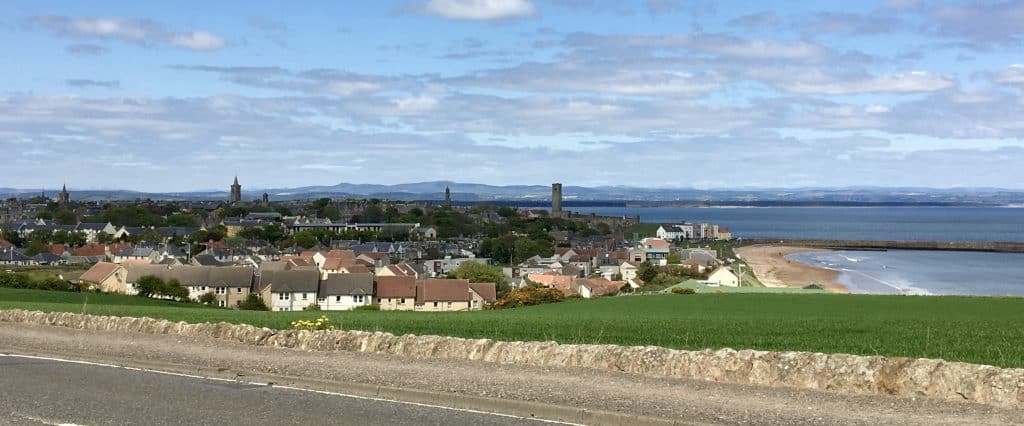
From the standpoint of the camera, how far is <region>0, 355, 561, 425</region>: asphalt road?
11781 mm

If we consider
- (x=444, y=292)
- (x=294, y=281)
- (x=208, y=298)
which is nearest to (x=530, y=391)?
(x=444, y=292)

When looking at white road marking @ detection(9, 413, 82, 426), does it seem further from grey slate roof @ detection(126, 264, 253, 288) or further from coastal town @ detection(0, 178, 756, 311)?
grey slate roof @ detection(126, 264, 253, 288)

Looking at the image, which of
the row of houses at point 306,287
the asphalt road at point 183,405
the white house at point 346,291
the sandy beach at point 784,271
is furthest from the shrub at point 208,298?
the asphalt road at point 183,405

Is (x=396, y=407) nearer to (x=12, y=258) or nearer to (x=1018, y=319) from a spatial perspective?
(x=1018, y=319)

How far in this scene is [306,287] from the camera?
235ft

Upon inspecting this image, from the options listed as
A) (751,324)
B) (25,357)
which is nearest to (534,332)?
(751,324)

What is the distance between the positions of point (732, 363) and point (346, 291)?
59004 mm

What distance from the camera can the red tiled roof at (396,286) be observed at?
6875cm

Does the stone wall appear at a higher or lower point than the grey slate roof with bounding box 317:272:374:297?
higher

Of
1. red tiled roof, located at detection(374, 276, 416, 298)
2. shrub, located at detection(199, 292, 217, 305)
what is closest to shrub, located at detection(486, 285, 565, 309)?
red tiled roof, located at detection(374, 276, 416, 298)

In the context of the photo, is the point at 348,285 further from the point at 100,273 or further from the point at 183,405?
the point at 183,405

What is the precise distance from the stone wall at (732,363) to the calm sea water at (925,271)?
64.8m

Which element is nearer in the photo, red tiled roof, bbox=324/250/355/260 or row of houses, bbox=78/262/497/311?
row of houses, bbox=78/262/497/311

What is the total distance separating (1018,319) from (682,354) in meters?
18.5
